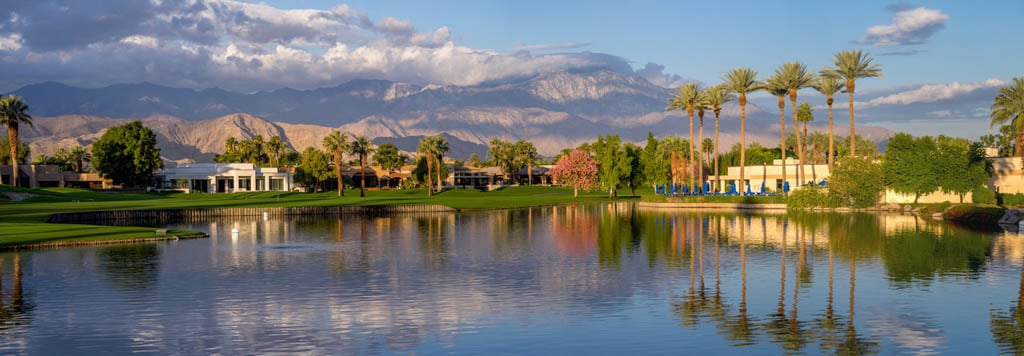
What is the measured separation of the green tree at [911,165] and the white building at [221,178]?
337ft

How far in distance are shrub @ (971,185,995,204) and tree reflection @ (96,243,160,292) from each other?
229 ft

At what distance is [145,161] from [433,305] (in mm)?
127444

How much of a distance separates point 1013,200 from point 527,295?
6773 cm

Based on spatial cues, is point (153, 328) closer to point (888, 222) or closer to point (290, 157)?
point (888, 222)

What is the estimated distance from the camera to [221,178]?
499ft

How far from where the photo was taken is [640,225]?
68375 millimetres

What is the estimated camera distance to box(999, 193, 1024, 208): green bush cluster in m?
80.3

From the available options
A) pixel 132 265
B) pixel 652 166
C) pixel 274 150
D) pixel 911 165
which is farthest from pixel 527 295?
pixel 274 150

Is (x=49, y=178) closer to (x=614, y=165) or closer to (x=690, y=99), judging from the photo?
(x=614, y=165)

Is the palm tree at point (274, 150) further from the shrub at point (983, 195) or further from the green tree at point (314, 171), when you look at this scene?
the shrub at point (983, 195)

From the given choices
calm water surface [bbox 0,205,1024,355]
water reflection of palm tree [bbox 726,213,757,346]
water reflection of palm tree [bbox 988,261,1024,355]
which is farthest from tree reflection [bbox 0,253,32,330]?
water reflection of palm tree [bbox 988,261,1024,355]

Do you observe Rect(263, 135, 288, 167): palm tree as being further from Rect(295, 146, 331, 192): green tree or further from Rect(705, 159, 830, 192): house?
Rect(705, 159, 830, 192): house

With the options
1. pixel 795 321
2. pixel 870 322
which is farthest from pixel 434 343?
pixel 870 322

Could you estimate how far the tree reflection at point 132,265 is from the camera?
3431 cm
